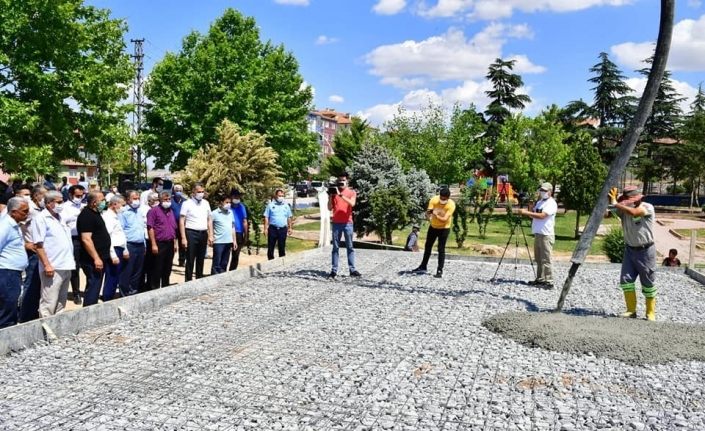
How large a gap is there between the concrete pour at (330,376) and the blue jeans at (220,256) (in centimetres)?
168

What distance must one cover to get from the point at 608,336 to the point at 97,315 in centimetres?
600

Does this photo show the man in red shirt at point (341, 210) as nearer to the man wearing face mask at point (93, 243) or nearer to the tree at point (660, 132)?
the man wearing face mask at point (93, 243)

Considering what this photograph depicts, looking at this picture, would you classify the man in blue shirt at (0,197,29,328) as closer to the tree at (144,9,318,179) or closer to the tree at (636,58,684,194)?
the tree at (144,9,318,179)

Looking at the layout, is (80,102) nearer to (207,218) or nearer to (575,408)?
(207,218)

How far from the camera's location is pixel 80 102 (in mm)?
21422

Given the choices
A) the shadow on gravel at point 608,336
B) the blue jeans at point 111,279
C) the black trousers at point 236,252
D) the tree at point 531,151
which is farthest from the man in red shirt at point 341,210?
the tree at point 531,151

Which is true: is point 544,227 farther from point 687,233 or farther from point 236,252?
point 687,233

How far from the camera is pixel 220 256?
35.5 feet

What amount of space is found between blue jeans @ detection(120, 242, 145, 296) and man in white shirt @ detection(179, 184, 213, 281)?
→ 3.80 ft

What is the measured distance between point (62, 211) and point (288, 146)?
81.6ft

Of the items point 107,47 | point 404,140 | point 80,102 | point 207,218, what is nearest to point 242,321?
point 207,218

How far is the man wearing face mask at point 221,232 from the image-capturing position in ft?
35.1

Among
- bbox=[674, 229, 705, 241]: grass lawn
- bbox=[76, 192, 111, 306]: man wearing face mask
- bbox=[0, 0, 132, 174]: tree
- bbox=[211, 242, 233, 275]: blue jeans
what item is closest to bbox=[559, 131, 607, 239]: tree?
bbox=[674, 229, 705, 241]: grass lawn

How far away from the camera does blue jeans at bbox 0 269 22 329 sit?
636cm
